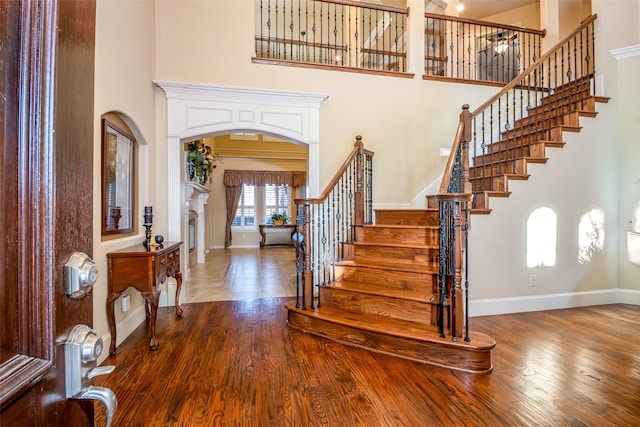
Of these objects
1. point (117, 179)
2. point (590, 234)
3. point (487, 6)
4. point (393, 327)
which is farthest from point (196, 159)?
point (487, 6)

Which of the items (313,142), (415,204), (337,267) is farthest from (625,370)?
(313,142)

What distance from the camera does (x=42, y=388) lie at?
1.36 feet

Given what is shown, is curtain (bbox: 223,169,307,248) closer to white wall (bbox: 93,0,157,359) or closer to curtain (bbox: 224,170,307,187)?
curtain (bbox: 224,170,307,187)

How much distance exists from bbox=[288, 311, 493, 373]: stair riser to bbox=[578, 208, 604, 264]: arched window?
2.43 meters

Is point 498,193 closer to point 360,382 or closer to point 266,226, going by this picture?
point 360,382

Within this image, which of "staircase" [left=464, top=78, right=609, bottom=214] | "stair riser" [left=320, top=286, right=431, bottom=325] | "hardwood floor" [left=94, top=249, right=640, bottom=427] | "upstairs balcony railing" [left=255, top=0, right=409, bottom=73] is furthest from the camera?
"upstairs balcony railing" [left=255, top=0, right=409, bottom=73]

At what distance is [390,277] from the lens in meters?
3.00

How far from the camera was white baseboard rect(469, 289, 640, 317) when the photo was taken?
A: 3262 millimetres

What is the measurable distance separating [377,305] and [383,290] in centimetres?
16

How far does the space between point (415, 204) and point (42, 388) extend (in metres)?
4.43

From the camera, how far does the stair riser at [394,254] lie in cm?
308

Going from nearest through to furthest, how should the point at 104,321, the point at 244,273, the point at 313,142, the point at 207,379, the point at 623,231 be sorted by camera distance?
the point at 207,379
the point at 104,321
the point at 623,231
the point at 313,142
the point at 244,273

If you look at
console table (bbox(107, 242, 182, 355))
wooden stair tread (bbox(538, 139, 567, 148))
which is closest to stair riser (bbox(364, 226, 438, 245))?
wooden stair tread (bbox(538, 139, 567, 148))

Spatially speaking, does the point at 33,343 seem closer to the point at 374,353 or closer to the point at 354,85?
the point at 374,353
